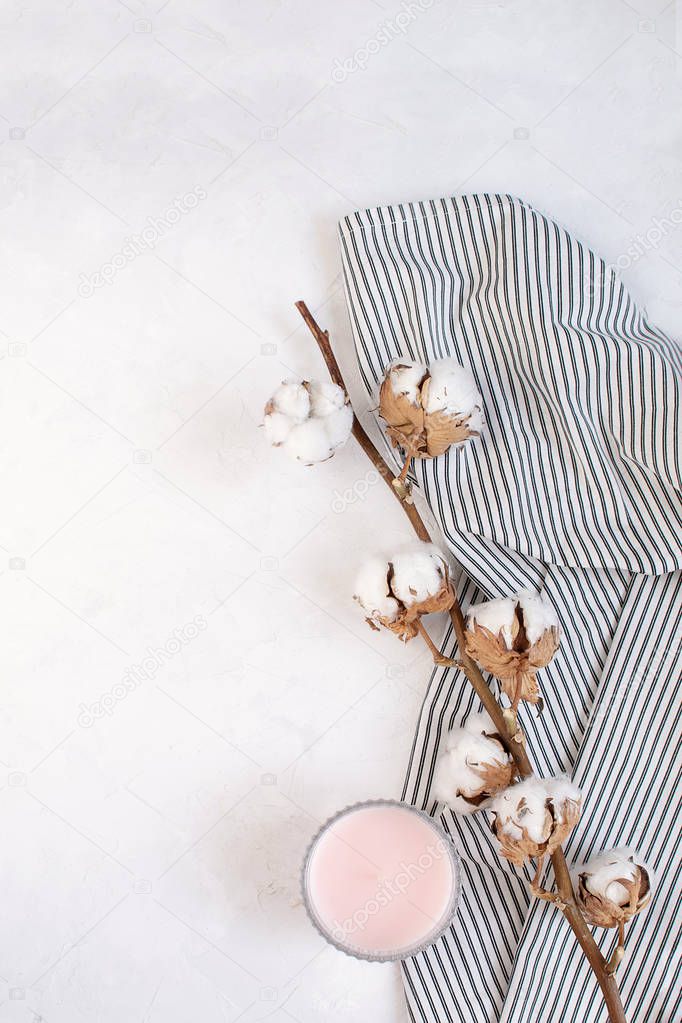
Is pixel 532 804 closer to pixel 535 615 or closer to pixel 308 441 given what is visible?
pixel 535 615

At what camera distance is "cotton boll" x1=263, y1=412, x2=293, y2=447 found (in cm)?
77

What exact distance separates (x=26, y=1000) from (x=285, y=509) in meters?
0.50

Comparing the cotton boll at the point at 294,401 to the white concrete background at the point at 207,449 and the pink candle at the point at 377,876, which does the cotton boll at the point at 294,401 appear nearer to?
the white concrete background at the point at 207,449

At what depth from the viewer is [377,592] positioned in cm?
76

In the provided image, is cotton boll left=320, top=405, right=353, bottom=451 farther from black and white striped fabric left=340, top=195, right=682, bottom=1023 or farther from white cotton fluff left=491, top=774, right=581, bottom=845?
white cotton fluff left=491, top=774, right=581, bottom=845

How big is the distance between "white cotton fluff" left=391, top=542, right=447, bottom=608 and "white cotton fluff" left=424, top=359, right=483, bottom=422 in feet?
0.38

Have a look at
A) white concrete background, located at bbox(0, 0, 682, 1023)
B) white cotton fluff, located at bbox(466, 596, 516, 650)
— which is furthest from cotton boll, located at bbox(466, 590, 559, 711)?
white concrete background, located at bbox(0, 0, 682, 1023)

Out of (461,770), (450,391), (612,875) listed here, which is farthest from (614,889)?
(450,391)

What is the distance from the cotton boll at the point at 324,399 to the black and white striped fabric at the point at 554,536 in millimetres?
74

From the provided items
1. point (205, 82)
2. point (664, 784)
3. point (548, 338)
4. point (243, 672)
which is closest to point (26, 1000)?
point (243, 672)

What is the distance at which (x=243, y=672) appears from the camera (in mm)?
862

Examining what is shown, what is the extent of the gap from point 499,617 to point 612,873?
0.72 feet

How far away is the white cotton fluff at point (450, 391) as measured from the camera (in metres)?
0.76

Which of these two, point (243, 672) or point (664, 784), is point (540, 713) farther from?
point (243, 672)
